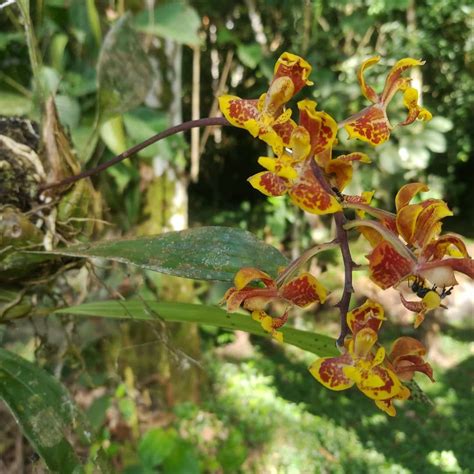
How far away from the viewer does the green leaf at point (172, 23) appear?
999 millimetres

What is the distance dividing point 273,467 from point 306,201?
0.99 metres

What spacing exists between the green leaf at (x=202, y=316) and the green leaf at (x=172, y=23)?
0.65 meters

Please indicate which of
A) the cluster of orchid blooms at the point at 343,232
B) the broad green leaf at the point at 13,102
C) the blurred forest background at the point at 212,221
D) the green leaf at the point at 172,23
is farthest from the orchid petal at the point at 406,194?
the green leaf at the point at 172,23

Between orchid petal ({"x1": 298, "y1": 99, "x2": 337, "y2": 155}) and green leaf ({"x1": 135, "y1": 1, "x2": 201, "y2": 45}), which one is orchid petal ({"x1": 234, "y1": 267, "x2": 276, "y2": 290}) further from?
green leaf ({"x1": 135, "y1": 1, "x2": 201, "y2": 45})

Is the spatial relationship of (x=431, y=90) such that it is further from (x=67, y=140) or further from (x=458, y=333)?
(x=67, y=140)

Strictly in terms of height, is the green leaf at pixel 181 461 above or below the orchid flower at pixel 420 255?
below

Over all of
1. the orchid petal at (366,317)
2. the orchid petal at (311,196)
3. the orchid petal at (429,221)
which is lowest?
the orchid petal at (366,317)

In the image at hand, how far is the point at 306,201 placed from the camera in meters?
0.30

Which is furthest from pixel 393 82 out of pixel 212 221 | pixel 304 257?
pixel 212 221

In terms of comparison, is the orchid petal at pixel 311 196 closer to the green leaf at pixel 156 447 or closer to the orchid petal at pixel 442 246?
the orchid petal at pixel 442 246

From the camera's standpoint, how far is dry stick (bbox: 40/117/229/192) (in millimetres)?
349

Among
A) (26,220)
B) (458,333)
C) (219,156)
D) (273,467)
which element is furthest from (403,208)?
(219,156)

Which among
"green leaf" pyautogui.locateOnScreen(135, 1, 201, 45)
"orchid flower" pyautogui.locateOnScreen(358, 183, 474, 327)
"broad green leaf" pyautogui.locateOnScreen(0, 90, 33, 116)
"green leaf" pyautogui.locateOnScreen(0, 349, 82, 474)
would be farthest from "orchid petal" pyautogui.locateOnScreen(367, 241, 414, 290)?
"green leaf" pyautogui.locateOnScreen(135, 1, 201, 45)

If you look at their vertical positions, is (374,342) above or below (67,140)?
below
